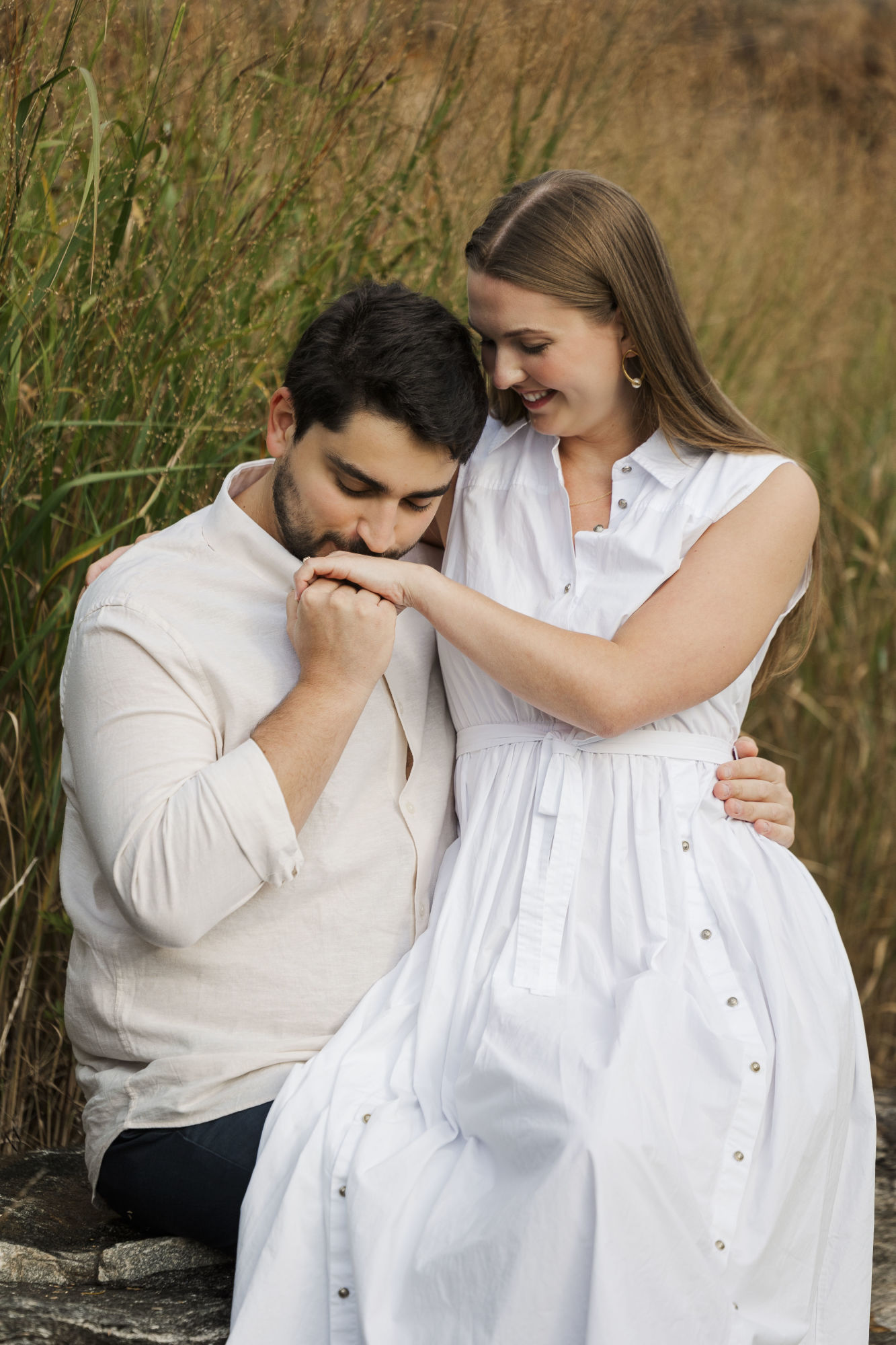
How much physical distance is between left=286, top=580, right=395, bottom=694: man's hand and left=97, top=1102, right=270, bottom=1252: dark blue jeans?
58 cm

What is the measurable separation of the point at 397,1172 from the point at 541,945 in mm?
352

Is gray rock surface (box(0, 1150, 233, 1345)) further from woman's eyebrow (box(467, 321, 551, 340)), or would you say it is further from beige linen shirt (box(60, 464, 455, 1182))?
woman's eyebrow (box(467, 321, 551, 340))

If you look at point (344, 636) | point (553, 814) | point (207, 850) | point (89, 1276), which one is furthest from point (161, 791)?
point (89, 1276)

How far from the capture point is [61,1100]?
2.36 m

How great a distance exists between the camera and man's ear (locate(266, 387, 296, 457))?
1.94 metres

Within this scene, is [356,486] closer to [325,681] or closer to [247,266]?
[325,681]

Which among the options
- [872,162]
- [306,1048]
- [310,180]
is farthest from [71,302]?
[872,162]

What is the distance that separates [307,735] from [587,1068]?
54 centimetres

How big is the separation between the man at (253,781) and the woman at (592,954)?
8 centimetres

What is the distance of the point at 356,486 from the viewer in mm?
1859

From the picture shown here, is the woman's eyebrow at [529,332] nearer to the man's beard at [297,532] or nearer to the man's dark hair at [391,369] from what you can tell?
the man's dark hair at [391,369]

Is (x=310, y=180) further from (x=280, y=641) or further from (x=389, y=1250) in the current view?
(x=389, y=1250)

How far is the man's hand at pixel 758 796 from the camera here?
191 cm

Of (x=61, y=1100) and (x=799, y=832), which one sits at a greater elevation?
(x=799, y=832)
